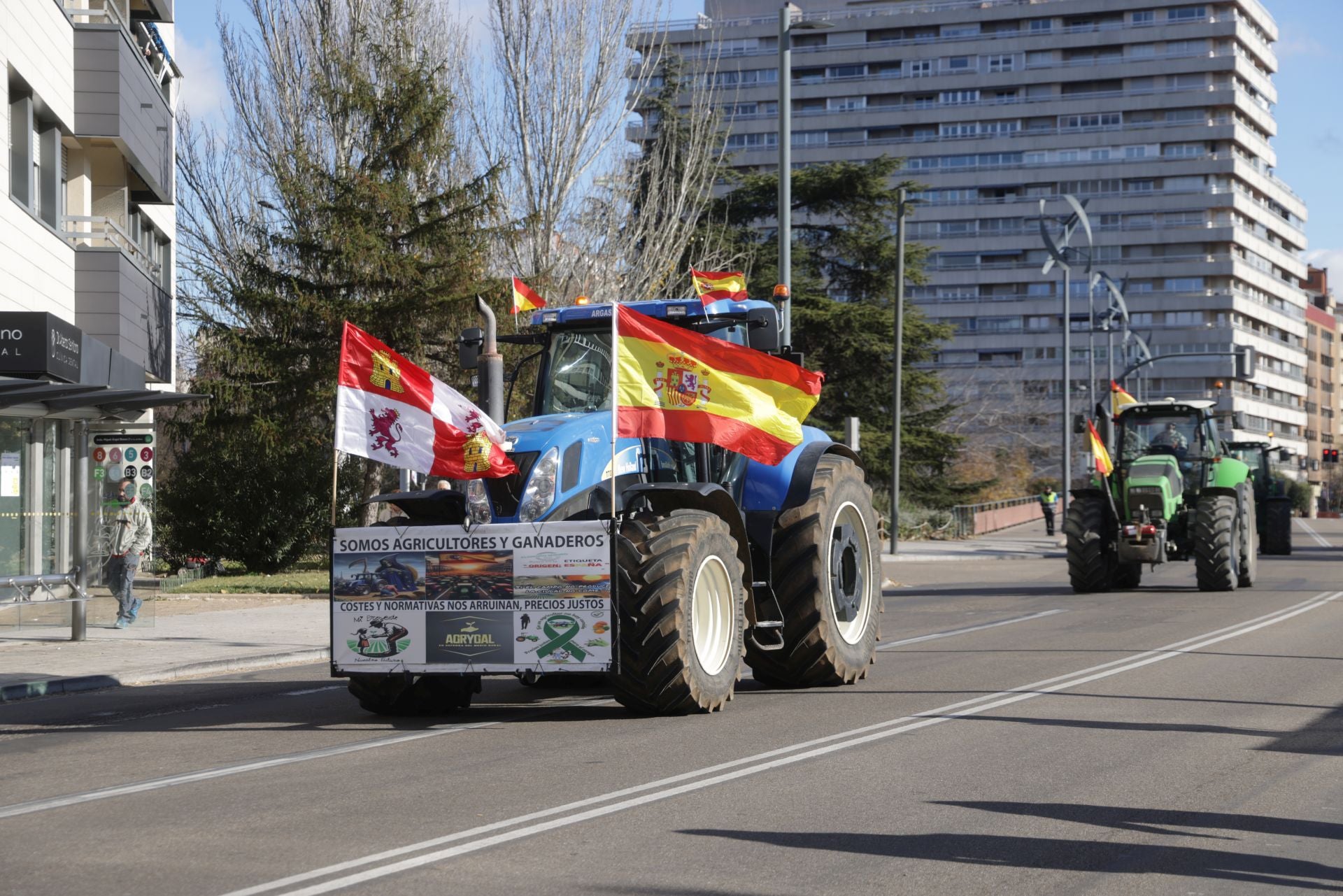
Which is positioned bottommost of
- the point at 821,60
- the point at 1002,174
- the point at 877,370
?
the point at 877,370

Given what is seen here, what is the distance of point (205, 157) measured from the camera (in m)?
38.8

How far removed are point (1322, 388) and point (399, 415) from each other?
162 metres

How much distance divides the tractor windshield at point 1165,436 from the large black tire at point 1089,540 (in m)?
1.59

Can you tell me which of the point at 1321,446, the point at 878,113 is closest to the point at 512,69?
the point at 878,113

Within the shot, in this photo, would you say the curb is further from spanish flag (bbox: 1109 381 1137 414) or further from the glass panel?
spanish flag (bbox: 1109 381 1137 414)

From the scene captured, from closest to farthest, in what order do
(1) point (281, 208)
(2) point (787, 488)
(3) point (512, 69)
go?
(2) point (787, 488), (1) point (281, 208), (3) point (512, 69)

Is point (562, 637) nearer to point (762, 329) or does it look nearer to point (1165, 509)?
point (762, 329)

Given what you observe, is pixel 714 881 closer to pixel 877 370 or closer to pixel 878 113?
pixel 877 370

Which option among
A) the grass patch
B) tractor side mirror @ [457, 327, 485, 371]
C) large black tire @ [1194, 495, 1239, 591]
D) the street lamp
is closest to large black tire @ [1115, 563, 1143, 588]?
large black tire @ [1194, 495, 1239, 591]

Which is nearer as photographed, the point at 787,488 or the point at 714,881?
the point at 714,881

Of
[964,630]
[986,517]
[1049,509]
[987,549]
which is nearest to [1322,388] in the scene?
[986,517]

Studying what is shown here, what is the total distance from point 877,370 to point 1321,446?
114161 millimetres

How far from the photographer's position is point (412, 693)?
11641 mm

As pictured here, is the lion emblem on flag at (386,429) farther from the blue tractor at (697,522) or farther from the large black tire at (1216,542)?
the large black tire at (1216,542)
